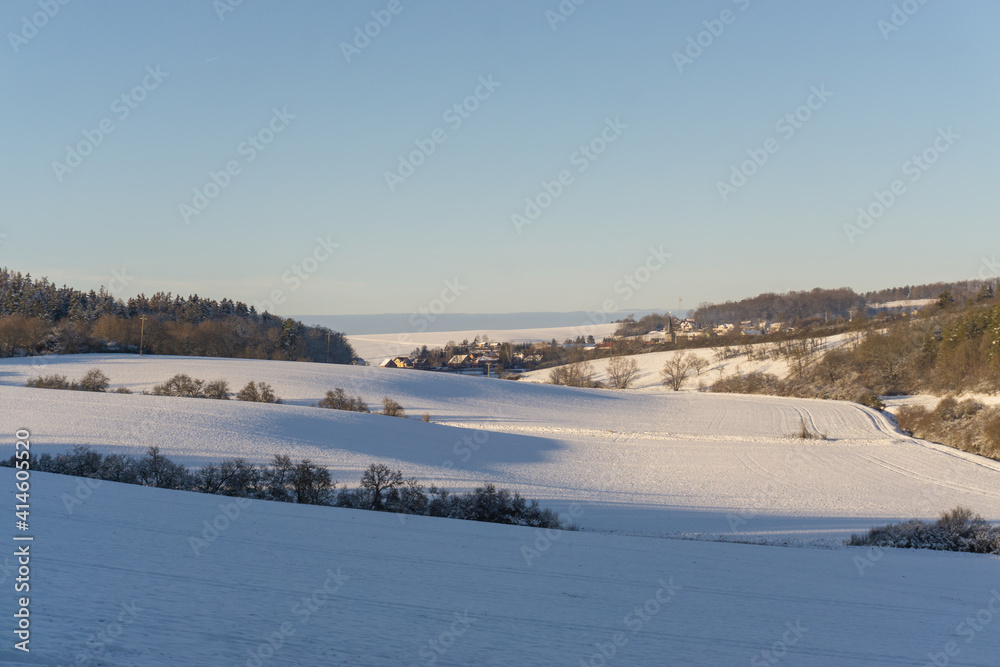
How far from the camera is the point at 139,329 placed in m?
70.4

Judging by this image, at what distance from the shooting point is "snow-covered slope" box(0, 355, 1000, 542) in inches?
803

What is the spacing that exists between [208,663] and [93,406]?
2756 cm

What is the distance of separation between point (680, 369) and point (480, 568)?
232ft

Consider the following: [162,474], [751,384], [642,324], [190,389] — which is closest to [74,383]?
[190,389]

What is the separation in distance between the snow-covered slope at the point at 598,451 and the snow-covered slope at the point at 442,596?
537 centimetres

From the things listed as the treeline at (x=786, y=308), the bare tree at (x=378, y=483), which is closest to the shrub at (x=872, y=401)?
the bare tree at (x=378, y=483)

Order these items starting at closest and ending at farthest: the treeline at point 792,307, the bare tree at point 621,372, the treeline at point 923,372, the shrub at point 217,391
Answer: the shrub at point 217,391, the treeline at point 923,372, the bare tree at point 621,372, the treeline at point 792,307

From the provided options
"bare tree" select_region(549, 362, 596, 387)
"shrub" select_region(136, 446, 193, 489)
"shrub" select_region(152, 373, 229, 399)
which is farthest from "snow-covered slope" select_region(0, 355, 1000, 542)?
"bare tree" select_region(549, 362, 596, 387)

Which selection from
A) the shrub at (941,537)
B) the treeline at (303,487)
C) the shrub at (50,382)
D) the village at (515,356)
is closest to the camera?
the shrub at (941,537)

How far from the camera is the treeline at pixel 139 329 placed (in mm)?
62375

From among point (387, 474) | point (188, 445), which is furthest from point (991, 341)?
point (188, 445)

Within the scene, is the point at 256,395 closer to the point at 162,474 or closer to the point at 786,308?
the point at 162,474

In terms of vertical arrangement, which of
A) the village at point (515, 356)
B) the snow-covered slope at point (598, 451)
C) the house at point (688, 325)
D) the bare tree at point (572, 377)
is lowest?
the snow-covered slope at point (598, 451)

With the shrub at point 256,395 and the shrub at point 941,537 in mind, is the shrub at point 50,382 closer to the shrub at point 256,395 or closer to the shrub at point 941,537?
the shrub at point 256,395
